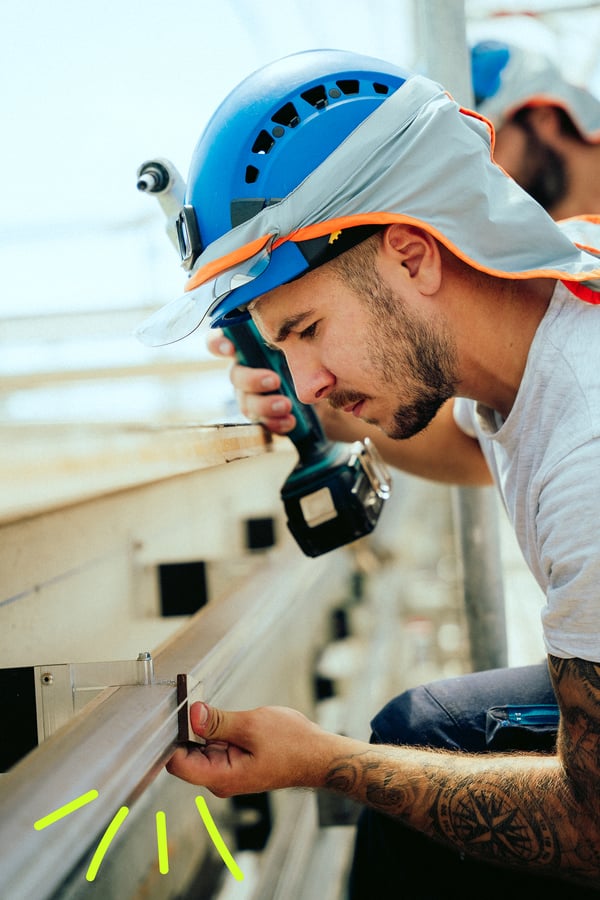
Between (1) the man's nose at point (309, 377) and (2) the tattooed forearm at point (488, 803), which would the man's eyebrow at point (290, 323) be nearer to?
(1) the man's nose at point (309, 377)

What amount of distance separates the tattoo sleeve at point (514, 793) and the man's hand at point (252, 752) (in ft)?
0.15

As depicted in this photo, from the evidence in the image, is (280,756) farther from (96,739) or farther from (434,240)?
(434,240)

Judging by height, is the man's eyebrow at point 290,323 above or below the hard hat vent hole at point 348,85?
below

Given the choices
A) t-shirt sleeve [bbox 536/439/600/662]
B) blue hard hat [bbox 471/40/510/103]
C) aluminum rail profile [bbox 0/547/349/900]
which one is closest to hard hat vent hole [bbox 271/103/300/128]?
t-shirt sleeve [bbox 536/439/600/662]

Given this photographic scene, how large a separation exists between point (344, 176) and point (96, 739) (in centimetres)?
69

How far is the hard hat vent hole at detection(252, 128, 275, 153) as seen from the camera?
3.44 feet

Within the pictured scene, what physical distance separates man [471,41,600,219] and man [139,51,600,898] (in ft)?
3.74

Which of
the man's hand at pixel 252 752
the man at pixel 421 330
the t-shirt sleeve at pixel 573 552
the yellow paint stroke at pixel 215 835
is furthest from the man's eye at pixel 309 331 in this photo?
the yellow paint stroke at pixel 215 835

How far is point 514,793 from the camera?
1.05m

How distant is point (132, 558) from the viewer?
1.43 meters

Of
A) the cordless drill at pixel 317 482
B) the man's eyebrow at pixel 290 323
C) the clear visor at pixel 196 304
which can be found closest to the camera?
the clear visor at pixel 196 304

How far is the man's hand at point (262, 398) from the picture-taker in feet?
4.50

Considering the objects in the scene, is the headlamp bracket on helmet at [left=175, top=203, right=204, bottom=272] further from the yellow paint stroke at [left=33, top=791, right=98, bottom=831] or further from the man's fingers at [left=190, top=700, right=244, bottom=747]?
the yellow paint stroke at [left=33, top=791, right=98, bottom=831]

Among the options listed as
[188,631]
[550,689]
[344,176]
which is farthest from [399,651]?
[344,176]
